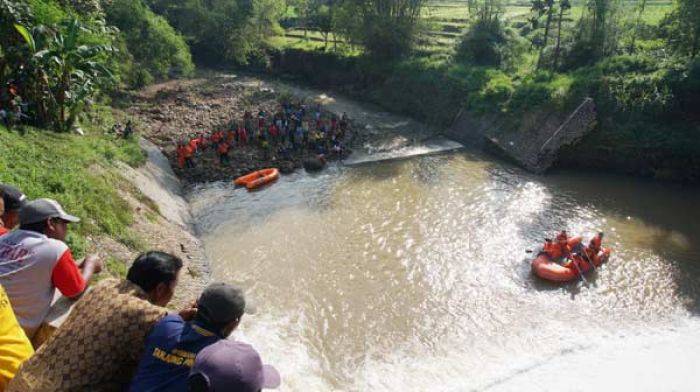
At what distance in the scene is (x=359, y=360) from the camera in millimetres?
10617

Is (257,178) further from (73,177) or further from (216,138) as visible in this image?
Result: (73,177)

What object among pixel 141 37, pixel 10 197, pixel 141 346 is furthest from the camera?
pixel 141 37

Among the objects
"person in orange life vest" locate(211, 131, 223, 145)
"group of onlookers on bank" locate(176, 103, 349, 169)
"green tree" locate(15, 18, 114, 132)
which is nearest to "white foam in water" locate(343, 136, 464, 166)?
"group of onlookers on bank" locate(176, 103, 349, 169)

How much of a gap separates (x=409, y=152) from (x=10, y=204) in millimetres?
19949

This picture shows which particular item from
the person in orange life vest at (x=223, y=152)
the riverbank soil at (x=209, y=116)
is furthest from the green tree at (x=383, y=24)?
the person in orange life vest at (x=223, y=152)

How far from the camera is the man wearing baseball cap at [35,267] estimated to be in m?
4.41

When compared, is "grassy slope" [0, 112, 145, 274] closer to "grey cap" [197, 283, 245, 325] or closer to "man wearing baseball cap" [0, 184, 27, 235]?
"man wearing baseball cap" [0, 184, 27, 235]

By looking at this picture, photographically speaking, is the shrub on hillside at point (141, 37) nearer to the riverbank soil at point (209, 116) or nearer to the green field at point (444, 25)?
the riverbank soil at point (209, 116)

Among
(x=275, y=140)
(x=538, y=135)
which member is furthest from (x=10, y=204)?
(x=538, y=135)

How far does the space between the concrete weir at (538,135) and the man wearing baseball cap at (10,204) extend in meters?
20.3

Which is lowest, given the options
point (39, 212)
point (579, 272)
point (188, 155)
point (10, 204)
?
point (579, 272)

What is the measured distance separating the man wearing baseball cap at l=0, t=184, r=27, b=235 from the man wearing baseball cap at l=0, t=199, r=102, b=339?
104 centimetres

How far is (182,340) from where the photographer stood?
3.41 meters

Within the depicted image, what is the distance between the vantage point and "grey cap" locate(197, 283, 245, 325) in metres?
3.40
